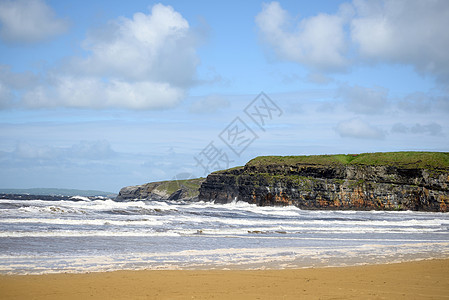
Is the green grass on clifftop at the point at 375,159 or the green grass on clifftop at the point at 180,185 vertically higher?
the green grass on clifftop at the point at 375,159

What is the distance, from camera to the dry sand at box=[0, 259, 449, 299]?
27.7 feet

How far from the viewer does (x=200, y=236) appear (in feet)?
68.7

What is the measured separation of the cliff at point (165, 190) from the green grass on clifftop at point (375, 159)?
51.2m

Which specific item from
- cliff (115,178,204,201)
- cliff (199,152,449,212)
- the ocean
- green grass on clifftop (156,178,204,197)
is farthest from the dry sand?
green grass on clifftop (156,178,204,197)

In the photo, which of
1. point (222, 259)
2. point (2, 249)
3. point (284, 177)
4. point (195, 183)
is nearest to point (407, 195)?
point (284, 177)

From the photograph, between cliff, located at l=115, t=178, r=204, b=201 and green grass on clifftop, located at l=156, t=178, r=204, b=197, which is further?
green grass on clifftop, located at l=156, t=178, r=204, b=197

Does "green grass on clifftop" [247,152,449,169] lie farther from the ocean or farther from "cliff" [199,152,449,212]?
the ocean

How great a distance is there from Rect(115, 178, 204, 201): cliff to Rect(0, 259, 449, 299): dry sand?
373ft

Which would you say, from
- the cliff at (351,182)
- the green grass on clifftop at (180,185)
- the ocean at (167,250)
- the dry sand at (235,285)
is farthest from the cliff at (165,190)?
the dry sand at (235,285)

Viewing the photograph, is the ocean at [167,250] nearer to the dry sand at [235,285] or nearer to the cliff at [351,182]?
the dry sand at [235,285]

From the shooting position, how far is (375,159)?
7006cm

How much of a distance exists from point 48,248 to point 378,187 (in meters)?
56.1

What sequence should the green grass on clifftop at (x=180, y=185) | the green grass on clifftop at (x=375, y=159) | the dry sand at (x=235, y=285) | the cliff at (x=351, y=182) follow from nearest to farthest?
the dry sand at (x=235, y=285) → the cliff at (x=351, y=182) → the green grass on clifftop at (x=375, y=159) → the green grass on clifftop at (x=180, y=185)

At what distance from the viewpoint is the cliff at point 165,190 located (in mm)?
130500
